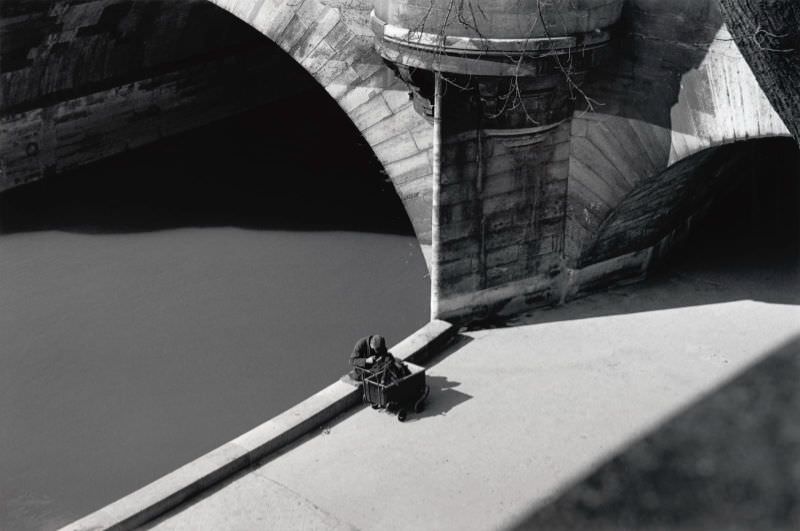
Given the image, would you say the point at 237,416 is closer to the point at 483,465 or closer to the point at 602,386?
the point at 483,465

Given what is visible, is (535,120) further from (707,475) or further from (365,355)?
(707,475)

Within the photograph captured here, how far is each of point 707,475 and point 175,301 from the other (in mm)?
7883

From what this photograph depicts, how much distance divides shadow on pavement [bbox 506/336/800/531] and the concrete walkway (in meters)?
0.21

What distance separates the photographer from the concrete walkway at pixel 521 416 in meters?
10.6

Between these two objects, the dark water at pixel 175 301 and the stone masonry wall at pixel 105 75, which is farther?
the stone masonry wall at pixel 105 75

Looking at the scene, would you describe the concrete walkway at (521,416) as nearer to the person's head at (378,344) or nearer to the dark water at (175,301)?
the person's head at (378,344)

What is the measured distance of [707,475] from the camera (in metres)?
11.1

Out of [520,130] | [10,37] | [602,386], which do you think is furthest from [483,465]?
[10,37]

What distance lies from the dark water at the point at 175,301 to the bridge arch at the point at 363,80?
1969mm

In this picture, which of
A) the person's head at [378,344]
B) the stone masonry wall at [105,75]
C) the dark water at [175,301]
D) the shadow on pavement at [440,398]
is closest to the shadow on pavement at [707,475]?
the shadow on pavement at [440,398]

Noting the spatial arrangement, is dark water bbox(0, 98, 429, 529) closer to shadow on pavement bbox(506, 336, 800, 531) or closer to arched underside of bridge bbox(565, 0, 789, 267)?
arched underside of bridge bbox(565, 0, 789, 267)

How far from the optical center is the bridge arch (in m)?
14.1

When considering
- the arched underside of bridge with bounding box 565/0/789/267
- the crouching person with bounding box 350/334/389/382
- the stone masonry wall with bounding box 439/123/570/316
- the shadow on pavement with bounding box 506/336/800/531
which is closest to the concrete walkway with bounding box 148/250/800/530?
the shadow on pavement with bounding box 506/336/800/531

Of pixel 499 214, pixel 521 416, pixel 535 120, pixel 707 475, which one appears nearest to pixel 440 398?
pixel 521 416
